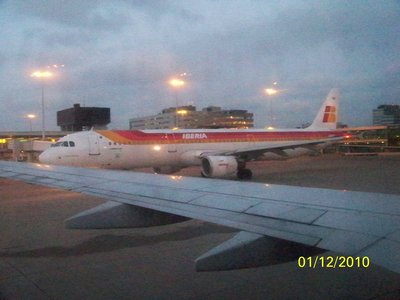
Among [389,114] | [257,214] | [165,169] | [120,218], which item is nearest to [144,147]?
[165,169]

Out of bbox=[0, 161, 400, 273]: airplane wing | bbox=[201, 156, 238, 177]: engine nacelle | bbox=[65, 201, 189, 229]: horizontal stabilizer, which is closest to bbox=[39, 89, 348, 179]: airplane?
bbox=[201, 156, 238, 177]: engine nacelle

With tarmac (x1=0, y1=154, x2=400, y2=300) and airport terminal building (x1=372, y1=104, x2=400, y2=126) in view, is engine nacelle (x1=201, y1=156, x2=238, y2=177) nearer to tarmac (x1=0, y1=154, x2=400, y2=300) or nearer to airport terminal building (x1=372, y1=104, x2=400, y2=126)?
tarmac (x1=0, y1=154, x2=400, y2=300)

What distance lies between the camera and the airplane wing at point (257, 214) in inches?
101

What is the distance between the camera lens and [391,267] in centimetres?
212

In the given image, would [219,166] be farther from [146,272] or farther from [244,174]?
[146,272]

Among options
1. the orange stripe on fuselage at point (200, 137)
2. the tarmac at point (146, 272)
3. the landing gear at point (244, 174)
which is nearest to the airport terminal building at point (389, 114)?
the orange stripe on fuselage at point (200, 137)

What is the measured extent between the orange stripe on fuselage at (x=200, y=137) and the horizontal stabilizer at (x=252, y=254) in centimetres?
1618

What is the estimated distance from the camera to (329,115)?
29.3 m

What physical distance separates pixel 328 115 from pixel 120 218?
2689 centimetres

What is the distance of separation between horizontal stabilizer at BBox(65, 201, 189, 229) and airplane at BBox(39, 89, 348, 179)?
Answer: 13503 millimetres

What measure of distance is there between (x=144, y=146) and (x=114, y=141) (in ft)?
4.83

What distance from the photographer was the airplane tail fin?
2895 cm
